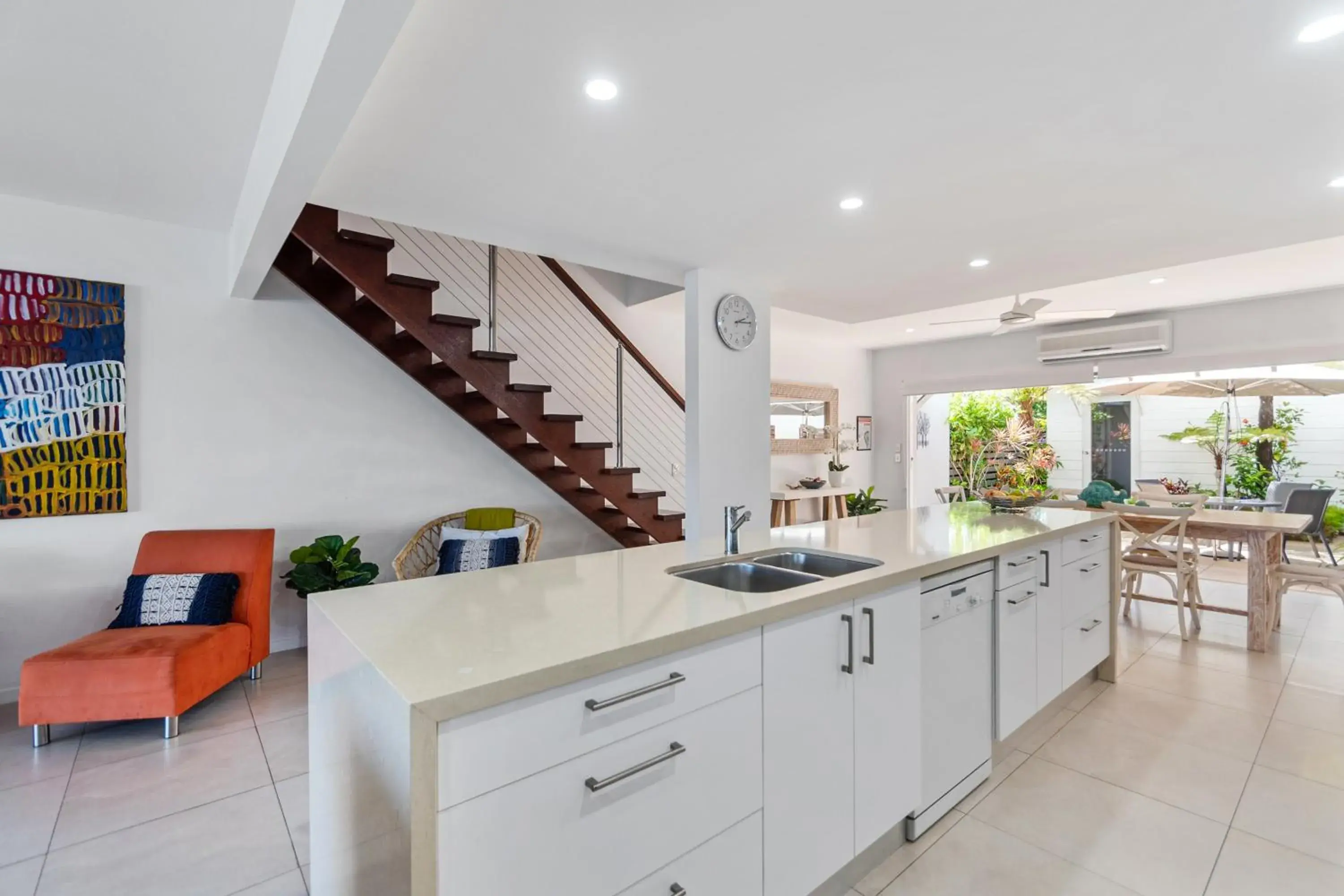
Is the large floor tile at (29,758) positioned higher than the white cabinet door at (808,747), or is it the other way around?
the white cabinet door at (808,747)

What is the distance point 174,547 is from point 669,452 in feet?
11.9

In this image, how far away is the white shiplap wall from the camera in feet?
15.0

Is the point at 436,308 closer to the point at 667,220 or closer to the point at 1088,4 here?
the point at 667,220

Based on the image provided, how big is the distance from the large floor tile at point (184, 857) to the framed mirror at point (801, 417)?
5.35 metres

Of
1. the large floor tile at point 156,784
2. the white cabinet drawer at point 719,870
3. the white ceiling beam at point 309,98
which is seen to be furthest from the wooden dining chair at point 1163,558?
the large floor tile at point 156,784

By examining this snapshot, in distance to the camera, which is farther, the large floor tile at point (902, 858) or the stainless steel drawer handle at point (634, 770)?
the large floor tile at point (902, 858)

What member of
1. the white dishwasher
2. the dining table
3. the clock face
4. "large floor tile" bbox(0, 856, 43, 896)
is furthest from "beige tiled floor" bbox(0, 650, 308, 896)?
the dining table

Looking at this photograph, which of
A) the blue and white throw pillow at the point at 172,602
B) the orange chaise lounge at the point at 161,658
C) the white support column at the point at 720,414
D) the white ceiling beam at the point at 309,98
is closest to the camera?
the white ceiling beam at the point at 309,98

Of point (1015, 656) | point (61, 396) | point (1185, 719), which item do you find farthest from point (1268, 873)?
point (61, 396)

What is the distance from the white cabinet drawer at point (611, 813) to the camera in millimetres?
1007

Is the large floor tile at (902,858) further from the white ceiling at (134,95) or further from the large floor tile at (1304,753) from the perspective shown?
the white ceiling at (134,95)

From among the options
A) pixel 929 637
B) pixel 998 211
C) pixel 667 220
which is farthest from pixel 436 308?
pixel 929 637

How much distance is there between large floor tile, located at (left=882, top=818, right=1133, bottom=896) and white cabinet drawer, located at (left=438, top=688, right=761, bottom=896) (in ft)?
2.45

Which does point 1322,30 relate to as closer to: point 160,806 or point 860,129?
point 860,129
